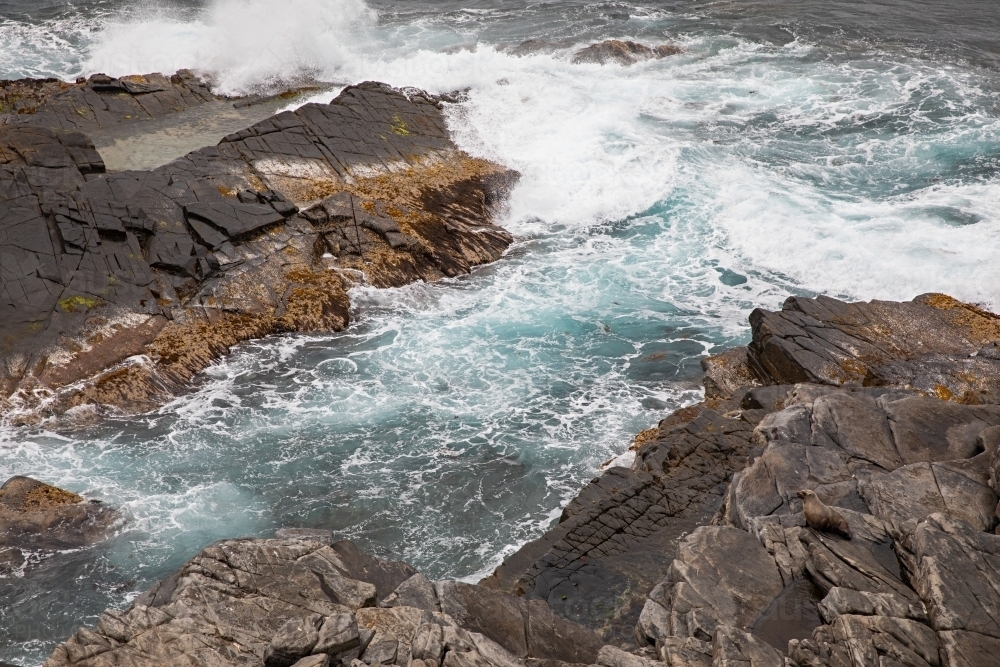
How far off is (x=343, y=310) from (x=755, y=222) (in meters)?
12.2

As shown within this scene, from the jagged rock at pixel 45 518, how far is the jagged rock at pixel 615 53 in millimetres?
28800

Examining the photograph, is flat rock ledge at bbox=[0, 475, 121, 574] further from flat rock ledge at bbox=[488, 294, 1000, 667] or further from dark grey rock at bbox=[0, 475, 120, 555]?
flat rock ledge at bbox=[488, 294, 1000, 667]

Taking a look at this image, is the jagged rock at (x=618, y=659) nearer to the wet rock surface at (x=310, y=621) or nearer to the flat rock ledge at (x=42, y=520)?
the wet rock surface at (x=310, y=621)

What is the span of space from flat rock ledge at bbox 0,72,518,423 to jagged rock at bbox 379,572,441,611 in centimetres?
938

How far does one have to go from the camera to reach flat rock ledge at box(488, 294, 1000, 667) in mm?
8766

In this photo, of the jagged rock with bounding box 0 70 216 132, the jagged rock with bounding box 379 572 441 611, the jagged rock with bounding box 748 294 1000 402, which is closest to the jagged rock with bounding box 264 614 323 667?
the jagged rock with bounding box 379 572 441 611

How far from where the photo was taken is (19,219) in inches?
747

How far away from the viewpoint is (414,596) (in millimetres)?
10008

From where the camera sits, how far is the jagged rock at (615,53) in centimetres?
3644

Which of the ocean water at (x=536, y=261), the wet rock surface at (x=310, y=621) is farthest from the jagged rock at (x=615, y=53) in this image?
the wet rock surface at (x=310, y=621)

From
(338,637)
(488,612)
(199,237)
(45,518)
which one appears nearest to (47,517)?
(45,518)

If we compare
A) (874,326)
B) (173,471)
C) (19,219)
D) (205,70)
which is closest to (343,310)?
(173,471)

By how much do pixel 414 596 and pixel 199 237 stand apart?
13.0 metres

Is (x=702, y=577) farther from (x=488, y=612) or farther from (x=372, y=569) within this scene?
(x=372, y=569)
